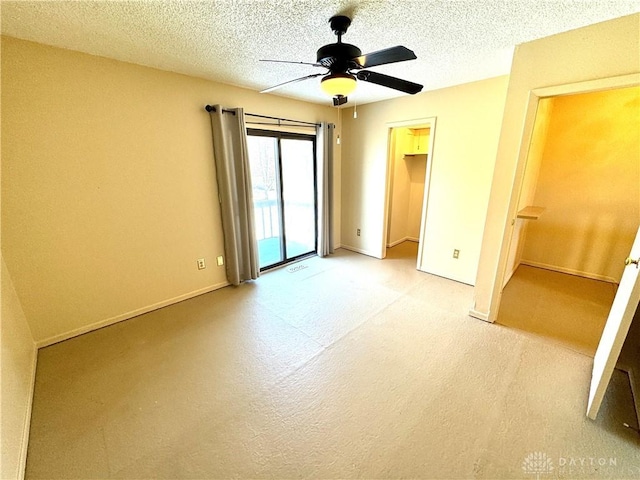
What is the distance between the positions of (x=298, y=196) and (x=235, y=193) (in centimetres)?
127

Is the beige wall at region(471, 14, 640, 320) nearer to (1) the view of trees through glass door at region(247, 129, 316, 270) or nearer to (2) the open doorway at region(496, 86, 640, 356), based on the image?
(2) the open doorway at region(496, 86, 640, 356)

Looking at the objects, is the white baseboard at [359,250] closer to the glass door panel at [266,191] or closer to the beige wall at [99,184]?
the glass door panel at [266,191]

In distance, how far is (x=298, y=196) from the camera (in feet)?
13.5

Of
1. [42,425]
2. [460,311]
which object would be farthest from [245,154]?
[460,311]

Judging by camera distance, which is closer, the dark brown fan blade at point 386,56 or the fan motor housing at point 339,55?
the dark brown fan blade at point 386,56

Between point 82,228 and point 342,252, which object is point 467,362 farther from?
point 82,228

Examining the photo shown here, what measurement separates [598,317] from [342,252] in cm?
313

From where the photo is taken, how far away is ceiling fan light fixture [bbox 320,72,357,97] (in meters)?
1.55

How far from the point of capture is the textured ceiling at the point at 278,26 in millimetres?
1478

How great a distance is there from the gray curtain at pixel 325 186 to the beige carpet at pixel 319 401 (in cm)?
173

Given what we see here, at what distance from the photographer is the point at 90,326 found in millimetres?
2371

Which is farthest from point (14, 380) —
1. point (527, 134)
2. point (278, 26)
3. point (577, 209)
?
point (577, 209)

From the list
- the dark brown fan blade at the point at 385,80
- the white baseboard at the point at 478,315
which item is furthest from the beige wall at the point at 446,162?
the dark brown fan blade at the point at 385,80

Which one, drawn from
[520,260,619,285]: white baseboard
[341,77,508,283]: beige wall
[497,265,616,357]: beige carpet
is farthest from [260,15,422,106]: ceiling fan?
[520,260,619,285]: white baseboard
